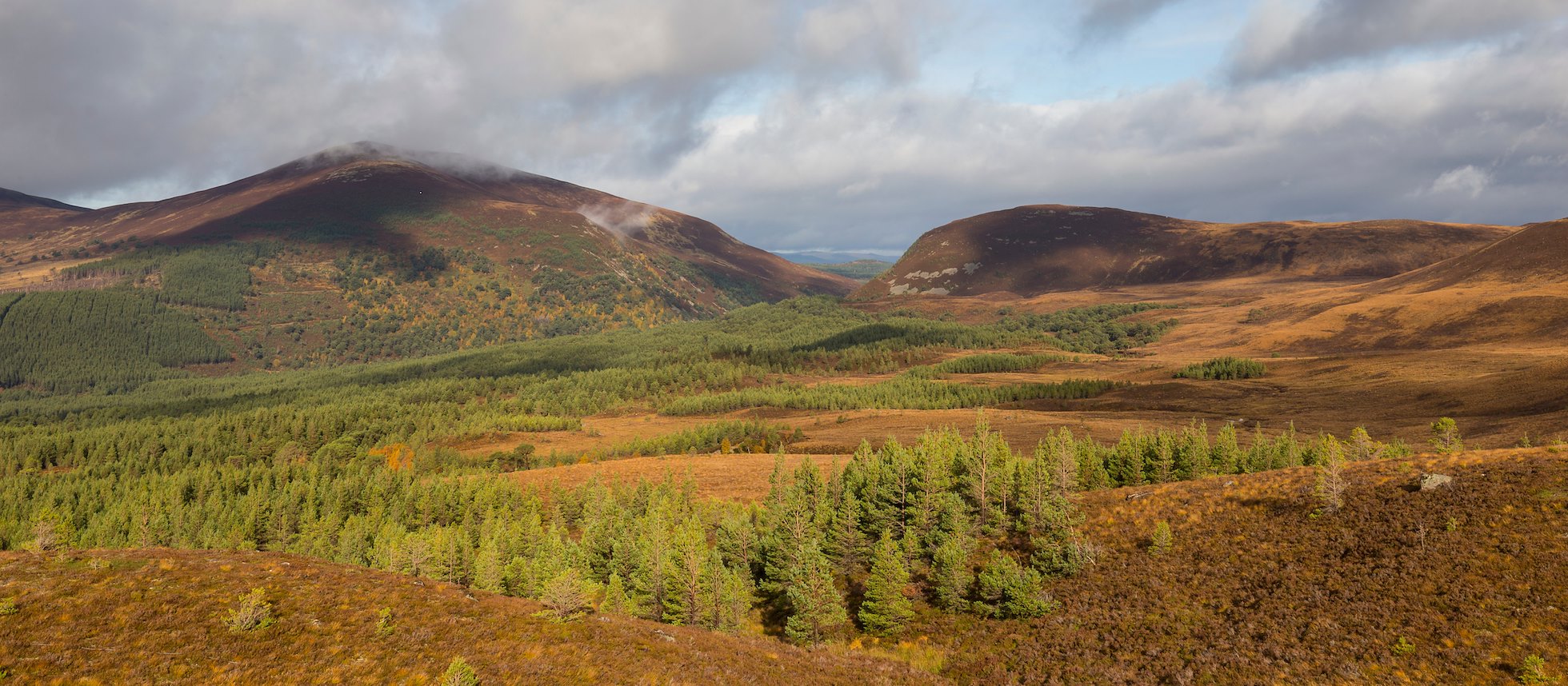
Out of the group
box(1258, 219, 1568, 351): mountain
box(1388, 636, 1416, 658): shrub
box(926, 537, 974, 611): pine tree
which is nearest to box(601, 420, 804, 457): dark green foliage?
box(926, 537, 974, 611): pine tree

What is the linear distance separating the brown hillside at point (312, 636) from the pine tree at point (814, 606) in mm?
12612

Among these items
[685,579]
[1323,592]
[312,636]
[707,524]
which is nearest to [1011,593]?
[1323,592]

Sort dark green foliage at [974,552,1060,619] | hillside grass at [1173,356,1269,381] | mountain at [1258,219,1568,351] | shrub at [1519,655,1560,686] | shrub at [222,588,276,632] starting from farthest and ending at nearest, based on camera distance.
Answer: hillside grass at [1173,356,1269,381], mountain at [1258,219,1568,351], dark green foliage at [974,552,1060,619], shrub at [222,588,276,632], shrub at [1519,655,1560,686]

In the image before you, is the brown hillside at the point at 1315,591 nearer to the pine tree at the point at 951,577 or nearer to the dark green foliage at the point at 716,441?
the pine tree at the point at 951,577

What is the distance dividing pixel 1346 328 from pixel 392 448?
261721 millimetres

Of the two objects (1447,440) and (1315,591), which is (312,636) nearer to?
(1315,591)

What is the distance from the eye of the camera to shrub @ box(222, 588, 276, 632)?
2553 centimetres

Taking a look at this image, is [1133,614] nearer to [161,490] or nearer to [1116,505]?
[1116,505]

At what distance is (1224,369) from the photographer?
176 meters

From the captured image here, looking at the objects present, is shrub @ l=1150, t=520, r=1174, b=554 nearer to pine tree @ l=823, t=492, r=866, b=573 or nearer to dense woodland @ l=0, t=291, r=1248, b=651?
dense woodland @ l=0, t=291, r=1248, b=651

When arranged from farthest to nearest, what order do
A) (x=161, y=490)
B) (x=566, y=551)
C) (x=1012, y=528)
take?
(x=161, y=490)
(x=566, y=551)
(x=1012, y=528)

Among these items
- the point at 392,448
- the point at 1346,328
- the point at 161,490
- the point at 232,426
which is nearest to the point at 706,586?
the point at 161,490

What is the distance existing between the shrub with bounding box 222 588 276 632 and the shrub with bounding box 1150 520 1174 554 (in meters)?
50.6

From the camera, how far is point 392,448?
155500mm
